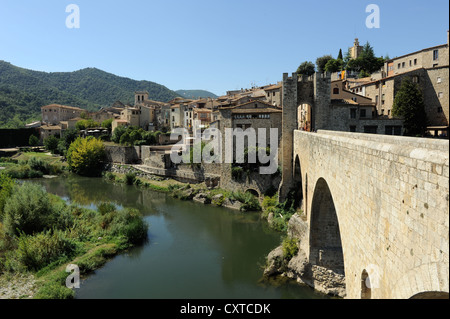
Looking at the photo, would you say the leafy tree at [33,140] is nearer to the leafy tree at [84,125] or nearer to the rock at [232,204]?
the leafy tree at [84,125]

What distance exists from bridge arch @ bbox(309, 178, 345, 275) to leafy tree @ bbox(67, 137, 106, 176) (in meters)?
31.5

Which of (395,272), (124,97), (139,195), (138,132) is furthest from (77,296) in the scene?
(124,97)

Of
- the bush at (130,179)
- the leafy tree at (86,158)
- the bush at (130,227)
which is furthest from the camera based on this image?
the leafy tree at (86,158)

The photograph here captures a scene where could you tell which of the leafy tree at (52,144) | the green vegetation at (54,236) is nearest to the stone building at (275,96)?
the green vegetation at (54,236)

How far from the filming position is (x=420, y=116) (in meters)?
23.8

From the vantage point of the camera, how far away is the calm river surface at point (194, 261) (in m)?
12.3

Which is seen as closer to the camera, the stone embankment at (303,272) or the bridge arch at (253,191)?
the stone embankment at (303,272)

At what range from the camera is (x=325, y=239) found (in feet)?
42.6

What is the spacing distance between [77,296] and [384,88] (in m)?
26.6

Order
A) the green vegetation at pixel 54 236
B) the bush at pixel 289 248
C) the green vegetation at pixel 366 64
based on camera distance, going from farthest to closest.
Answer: the green vegetation at pixel 366 64
the bush at pixel 289 248
the green vegetation at pixel 54 236

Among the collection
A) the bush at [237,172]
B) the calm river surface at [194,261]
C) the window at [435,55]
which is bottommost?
the calm river surface at [194,261]

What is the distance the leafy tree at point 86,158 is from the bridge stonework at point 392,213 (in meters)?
35.3

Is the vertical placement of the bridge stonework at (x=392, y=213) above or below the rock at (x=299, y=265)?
above

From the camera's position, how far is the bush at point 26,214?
15.7 meters
